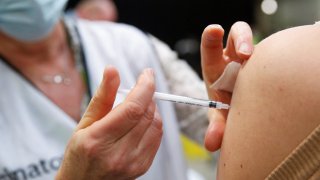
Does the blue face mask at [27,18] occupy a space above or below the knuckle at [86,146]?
below

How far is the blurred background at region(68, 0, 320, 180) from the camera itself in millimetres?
3990

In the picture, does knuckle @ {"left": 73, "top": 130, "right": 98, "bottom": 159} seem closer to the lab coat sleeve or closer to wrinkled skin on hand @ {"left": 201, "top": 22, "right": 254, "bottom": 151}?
wrinkled skin on hand @ {"left": 201, "top": 22, "right": 254, "bottom": 151}

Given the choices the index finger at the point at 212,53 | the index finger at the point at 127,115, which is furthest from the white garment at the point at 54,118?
the index finger at the point at 127,115

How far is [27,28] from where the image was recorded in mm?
1341

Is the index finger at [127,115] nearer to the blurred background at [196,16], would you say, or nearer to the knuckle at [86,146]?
the knuckle at [86,146]

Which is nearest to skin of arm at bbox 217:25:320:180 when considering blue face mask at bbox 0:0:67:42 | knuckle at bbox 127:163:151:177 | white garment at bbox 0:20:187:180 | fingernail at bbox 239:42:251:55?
fingernail at bbox 239:42:251:55

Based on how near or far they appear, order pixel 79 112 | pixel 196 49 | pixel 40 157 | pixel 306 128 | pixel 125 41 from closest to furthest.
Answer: pixel 306 128
pixel 40 157
pixel 79 112
pixel 125 41
pixel 196 49

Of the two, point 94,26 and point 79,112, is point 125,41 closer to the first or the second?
point 94,26

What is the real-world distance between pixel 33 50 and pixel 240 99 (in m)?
0.85

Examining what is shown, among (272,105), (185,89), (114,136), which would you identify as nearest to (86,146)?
(114,136)

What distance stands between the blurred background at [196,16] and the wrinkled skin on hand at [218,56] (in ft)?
9.16

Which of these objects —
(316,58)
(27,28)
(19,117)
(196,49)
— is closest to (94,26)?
(27,28)

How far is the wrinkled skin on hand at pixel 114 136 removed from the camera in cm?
69

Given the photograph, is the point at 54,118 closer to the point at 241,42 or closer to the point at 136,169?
the point at 136,169
